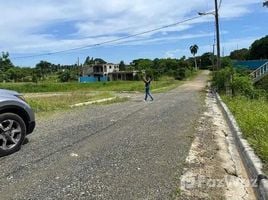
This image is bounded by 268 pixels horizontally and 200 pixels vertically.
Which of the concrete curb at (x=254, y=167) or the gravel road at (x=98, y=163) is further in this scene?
the gravel road at (x=98, y=163)

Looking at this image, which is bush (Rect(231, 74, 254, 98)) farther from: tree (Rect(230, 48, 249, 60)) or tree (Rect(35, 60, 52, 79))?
tree (Rect(35, 60, 52, 79))

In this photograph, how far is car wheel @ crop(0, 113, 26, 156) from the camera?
24.3ft

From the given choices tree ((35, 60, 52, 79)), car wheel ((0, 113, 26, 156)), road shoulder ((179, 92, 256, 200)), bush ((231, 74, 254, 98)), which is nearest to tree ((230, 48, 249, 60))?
tree ((35, 60, 52, 79))

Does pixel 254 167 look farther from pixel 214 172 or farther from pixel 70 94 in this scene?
pixel 70 94

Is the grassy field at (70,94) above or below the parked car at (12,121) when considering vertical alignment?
below

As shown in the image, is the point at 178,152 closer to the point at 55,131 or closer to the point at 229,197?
the point at 229,197

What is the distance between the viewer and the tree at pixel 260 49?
96.4 m

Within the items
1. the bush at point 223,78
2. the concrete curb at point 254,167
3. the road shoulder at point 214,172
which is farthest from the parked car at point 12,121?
the bush at point 223,78

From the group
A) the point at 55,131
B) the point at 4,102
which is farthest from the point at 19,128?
the point at 55,131

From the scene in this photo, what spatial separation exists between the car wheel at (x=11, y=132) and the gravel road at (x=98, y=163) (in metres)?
0.17

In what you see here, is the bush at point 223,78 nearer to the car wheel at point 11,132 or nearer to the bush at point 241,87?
the bush at point 241,87

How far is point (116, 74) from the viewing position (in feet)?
345

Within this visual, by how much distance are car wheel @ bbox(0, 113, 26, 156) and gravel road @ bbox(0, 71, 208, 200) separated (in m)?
0.17

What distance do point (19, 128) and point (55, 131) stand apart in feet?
8.33
